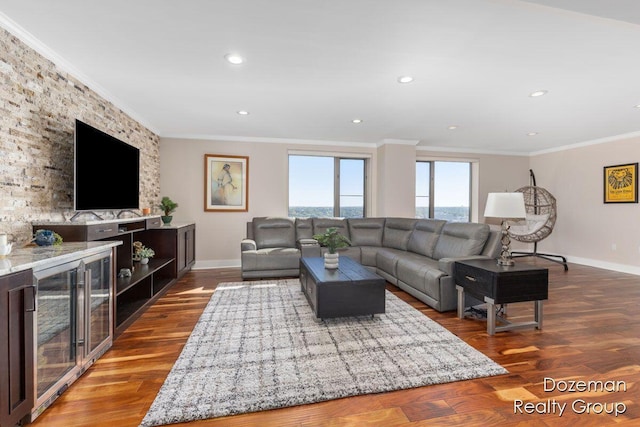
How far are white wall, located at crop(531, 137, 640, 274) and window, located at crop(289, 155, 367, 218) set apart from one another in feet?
13.7

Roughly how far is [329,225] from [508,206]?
10.1 ft

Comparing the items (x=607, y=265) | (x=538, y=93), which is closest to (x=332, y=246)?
(x=538, y=93)

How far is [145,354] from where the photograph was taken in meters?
2.31

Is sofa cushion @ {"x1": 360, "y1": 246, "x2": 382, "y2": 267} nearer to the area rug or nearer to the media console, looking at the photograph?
the area rug

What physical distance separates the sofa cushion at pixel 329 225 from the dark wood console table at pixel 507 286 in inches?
110

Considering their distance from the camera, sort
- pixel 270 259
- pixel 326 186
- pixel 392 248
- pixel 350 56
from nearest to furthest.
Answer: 1. pixel 350 56
2. pixel 270 259
3. pixel 392 248
4. pixel 326 186

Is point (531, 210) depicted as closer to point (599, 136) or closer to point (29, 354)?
point (599, 136)

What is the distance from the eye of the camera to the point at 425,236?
4.49 m

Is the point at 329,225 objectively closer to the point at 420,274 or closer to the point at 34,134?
the point at 420,274

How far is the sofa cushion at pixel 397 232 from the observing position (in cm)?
499

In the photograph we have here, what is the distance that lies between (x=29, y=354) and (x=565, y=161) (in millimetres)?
8342

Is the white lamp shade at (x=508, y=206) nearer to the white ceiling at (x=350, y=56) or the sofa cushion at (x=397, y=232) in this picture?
the white ceiling at (x=350, y=56)

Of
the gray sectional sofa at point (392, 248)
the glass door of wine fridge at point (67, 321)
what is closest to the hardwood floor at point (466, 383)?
the glass door of wine fridge at point (67, 321)

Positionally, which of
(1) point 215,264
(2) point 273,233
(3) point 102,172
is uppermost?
(3) point 102,172
